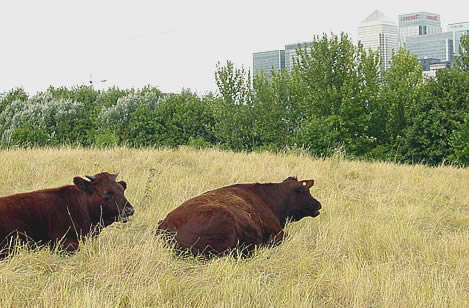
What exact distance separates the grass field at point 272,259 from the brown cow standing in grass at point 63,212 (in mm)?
292

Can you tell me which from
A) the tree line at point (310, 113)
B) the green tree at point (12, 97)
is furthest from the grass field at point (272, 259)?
the green tree at point (12, 97)

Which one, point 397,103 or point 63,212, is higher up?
point 63,212

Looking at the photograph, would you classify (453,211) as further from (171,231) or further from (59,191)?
(59,191)

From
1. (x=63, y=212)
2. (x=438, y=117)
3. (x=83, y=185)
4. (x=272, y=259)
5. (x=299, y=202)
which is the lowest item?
(x=438, y=117)

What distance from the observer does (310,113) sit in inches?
1378

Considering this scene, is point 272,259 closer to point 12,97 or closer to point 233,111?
point 233,111

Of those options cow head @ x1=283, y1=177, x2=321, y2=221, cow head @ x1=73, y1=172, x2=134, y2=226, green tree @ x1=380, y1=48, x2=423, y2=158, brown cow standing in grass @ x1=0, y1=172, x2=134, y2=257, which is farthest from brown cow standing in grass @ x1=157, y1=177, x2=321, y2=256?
green tree @ x1=380, y1=48, x2=423, y2=158

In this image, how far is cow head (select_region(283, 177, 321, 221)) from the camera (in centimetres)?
774

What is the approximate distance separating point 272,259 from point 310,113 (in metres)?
29.6

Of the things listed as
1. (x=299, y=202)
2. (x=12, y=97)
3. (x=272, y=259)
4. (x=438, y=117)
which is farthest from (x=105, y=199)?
(x=12, y=97)

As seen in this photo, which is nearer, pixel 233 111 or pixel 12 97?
pixel 233 111

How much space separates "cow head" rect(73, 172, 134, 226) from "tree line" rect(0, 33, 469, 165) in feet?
60.6

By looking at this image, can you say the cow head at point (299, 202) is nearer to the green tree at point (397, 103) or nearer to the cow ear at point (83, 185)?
the cow ear at point (83, 185)

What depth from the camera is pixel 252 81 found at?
41562 mm
